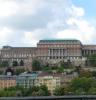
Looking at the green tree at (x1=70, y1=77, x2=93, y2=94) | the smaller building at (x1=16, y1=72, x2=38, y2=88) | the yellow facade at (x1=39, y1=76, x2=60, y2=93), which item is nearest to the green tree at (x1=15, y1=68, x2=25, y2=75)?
the smaller building at (x1=16, y1=72, x2=38, y2=88)

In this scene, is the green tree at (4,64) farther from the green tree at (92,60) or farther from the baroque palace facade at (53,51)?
the green tree at (92,60)

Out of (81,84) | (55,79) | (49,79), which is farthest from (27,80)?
(81,84)

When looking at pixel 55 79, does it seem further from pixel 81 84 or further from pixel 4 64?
pixel 4 64

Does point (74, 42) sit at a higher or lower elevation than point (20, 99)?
higher

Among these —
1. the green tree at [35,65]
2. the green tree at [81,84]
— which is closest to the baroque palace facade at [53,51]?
the green tree at [35,65]

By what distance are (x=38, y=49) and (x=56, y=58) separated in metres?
5.29

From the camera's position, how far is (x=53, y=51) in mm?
132250

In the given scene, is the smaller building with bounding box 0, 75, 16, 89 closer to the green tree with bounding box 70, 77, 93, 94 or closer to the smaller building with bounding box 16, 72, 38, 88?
the smaller building with bounding box 16, 72, 38, 88

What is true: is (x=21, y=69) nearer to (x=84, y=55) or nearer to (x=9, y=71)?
(x=9, y=71)

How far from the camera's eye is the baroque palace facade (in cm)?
13074

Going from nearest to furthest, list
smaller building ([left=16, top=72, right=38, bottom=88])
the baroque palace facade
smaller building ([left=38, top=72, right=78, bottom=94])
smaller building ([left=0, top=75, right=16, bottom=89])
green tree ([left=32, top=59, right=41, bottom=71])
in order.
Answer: smaller building ([left=38, top=72, right=78, bottom=94]) → smaller building ([left=0, top=75, right=16, bottom=89]) → smaller building ([left=16, top=72, right=38, bottom=88]) → green tree ([left=32, top=59, right=41, bottom=71]) → the baroque palace facade

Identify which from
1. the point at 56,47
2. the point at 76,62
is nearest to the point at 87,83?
the point at 76,62

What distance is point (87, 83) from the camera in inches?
3253

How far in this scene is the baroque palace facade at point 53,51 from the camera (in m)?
131
